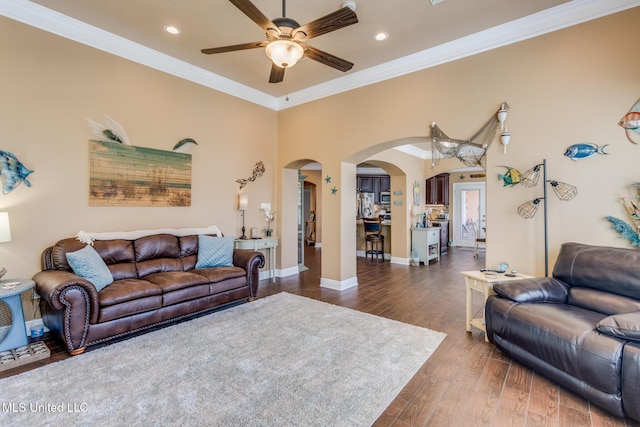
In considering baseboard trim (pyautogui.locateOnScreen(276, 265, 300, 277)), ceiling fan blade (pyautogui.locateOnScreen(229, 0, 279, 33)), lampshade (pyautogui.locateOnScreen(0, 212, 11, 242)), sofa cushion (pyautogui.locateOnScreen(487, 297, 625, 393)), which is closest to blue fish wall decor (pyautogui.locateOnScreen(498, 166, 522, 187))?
sofa cushion (pyautogui.locateOnScreen(487, 297, 625, 393))

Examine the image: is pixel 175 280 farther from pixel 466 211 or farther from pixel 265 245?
pixel 466 211

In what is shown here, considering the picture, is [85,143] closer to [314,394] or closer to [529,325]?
[314,394]

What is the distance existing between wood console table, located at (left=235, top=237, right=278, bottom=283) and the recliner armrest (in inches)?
142

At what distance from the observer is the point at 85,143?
3564 millimetres

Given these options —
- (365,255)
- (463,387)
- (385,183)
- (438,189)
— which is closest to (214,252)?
(463,387)

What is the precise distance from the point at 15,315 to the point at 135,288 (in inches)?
38.7

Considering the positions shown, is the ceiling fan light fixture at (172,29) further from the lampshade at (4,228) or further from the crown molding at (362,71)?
the lampshade at (4,228)

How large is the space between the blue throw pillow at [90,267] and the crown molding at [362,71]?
254 cm

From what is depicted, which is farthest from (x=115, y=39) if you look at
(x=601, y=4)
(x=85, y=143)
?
(x=601, y=4)

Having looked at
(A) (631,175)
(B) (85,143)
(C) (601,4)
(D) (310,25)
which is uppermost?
(C) (601,4)

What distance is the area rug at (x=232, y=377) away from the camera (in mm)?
1925

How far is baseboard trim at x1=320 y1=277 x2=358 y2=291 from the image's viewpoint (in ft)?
16.3

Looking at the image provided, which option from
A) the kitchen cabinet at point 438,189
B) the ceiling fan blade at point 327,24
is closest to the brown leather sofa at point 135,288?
the ceiling fan blade at point 327,24

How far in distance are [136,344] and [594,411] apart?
3.81 metres
